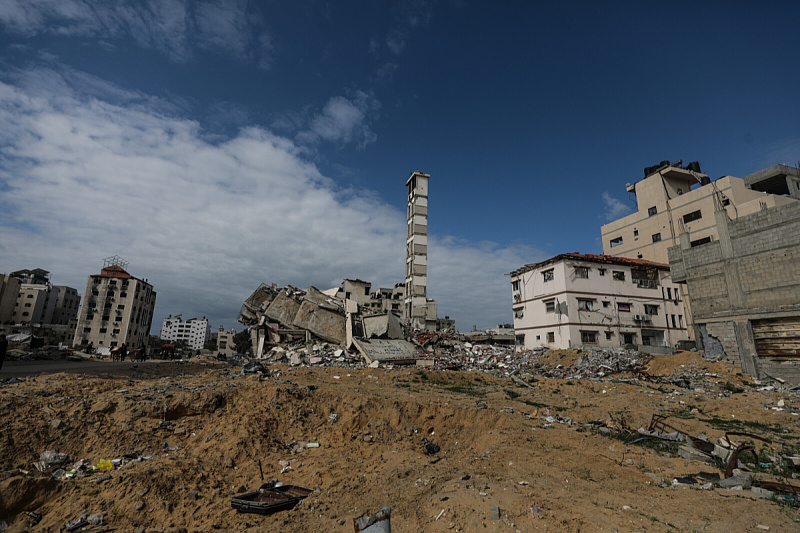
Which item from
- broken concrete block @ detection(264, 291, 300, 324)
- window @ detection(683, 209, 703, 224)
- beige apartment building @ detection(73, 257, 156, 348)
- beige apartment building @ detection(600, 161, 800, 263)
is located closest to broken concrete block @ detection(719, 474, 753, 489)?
broken concrete block @ detection(264, 291, 300, 324)

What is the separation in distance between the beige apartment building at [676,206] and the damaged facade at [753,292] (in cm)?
766

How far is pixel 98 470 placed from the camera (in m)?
5.74

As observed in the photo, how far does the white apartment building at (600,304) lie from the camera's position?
25641 millimetres

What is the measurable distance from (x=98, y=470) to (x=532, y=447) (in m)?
7.64

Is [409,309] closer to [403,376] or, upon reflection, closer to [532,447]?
[403,376]

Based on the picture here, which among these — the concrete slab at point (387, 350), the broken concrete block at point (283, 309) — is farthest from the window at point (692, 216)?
the broken concrete block at point (283, 309)

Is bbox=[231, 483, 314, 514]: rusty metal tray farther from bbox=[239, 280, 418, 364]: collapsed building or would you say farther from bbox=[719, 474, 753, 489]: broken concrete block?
bbox=[239, 280, 418, 364]: collapsed building

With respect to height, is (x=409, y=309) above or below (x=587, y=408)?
above

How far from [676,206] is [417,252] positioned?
24.2 m

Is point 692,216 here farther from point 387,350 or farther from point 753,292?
point 387,350

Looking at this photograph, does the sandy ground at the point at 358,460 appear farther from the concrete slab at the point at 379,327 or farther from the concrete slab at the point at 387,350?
the concrete slab at the point at 379,327

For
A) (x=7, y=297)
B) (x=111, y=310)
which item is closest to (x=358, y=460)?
(x=111, y=310)

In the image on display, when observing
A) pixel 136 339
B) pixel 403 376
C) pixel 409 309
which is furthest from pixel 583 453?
pixel 136 339

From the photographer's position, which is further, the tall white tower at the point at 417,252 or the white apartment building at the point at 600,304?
the tall white tower at the point at 417,252
